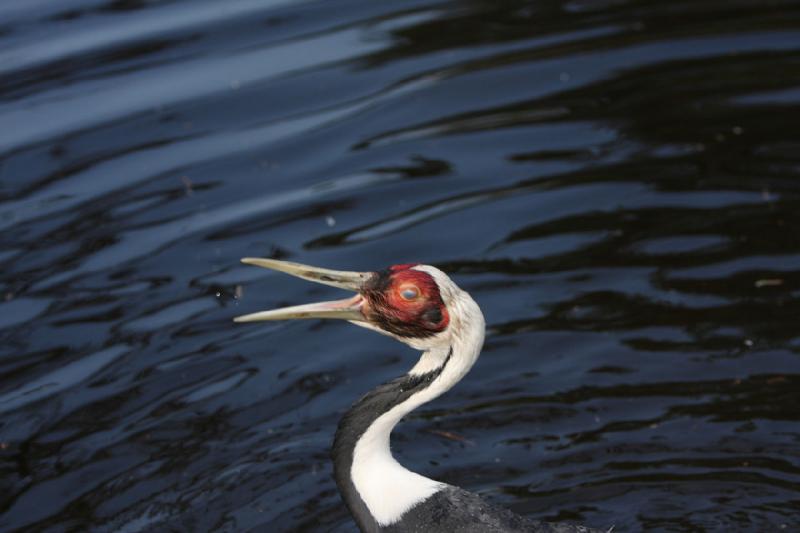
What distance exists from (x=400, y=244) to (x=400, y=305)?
117 inches

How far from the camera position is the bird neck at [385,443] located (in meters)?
4.79

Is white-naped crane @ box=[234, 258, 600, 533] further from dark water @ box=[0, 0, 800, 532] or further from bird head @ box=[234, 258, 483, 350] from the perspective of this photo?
Answer: dark water @ box=[0, 0, 800, 532]

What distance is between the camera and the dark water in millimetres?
5941

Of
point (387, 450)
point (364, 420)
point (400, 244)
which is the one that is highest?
point (364, 420)

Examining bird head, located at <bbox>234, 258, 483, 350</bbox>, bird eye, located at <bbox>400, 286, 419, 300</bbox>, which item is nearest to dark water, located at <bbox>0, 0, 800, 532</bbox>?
bird head, located at <bbox>234, 258, 483, 350</bbox>

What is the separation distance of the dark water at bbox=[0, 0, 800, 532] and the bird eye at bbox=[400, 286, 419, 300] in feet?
4.45

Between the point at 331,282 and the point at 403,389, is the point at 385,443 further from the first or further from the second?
the point at 331,282

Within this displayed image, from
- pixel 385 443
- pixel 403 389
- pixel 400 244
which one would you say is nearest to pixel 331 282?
pixel 403 389

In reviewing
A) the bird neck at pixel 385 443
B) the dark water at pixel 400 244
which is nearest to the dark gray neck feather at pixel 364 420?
the bird neck at pixel 385 443

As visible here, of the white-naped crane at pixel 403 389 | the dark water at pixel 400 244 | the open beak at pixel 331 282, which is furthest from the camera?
the dark water at pixel 400 244

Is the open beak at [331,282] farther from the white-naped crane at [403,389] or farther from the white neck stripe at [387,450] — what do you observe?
the white neck stripe at [387,450]

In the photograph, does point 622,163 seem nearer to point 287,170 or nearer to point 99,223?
point 287,170

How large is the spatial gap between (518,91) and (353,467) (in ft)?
16.7

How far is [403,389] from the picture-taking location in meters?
4.82
